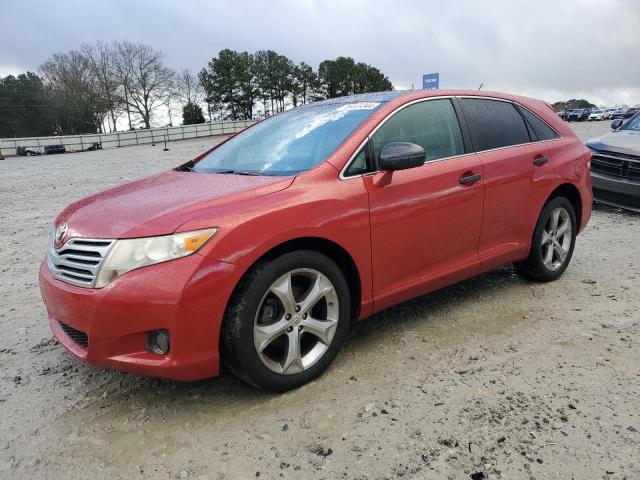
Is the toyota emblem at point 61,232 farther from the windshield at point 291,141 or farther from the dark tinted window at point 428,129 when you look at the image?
the dark tinted window at point 428,129

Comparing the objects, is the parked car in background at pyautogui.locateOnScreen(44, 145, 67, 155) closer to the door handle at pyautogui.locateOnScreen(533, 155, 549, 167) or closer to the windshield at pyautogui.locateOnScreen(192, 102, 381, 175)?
the windshield at pyautogui.locateOnScreen(192, 102, 381, 175)

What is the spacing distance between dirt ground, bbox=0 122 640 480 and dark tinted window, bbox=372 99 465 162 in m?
1.23

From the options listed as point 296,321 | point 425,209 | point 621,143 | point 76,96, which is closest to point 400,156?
point 425,209

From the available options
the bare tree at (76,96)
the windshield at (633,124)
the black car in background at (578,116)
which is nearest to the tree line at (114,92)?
the bare tree at (76,96)

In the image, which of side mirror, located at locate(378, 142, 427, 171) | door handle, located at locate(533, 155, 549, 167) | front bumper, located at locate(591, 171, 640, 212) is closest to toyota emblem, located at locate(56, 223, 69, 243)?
side mirror, located at locate(378, 142, 427, 171)

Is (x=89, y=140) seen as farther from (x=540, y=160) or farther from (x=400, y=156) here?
(x=400, y=156)

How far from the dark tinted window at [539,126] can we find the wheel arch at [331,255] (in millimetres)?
2258

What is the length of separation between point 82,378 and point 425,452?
2049 mm

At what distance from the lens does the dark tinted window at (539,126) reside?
4273 millimetres

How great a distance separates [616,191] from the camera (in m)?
7.52

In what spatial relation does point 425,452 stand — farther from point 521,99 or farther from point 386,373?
point 521,99

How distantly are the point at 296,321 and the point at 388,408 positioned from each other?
653 mm

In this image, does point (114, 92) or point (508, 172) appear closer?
point (508, 172)

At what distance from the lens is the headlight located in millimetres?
2410
